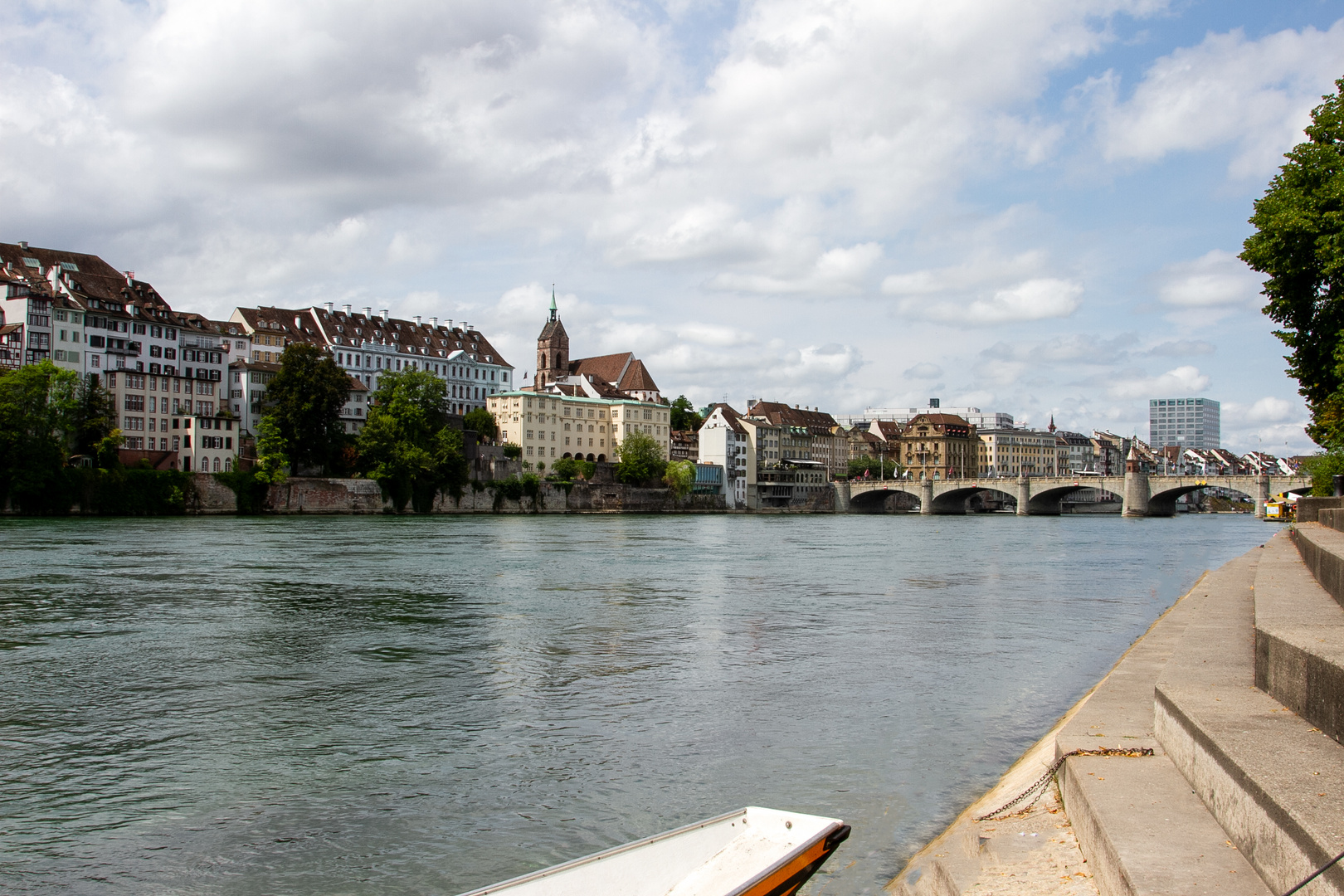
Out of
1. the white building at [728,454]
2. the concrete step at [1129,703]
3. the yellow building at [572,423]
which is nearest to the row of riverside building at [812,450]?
the white building at [728,454]

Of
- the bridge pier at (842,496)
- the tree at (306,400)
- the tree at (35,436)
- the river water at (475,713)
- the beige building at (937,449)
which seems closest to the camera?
the river water at (475,713)

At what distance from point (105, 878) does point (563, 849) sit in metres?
3.39

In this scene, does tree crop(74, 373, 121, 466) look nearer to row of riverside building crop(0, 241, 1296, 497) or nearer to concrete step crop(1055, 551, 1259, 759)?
row of riverside building crop(0, 241, 1296, 497)

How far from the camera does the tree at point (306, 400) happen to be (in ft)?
271

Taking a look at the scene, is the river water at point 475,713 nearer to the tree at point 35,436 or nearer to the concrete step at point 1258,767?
the concrete step at point 1258,767

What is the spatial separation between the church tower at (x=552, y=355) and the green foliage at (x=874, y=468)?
53468 millimetres

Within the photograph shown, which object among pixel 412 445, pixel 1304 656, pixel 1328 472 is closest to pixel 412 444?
pixel 412 445

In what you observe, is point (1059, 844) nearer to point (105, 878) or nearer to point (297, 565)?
point (105, 878)

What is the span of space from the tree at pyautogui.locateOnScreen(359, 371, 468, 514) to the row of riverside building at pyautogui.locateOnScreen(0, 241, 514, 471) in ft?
14.8

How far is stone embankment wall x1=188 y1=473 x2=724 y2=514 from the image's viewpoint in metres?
76.3

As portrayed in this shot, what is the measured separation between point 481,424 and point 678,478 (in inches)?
935

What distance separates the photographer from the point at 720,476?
139 metres

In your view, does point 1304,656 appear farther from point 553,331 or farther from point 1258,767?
point 553,331

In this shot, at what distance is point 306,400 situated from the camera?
8338cm
